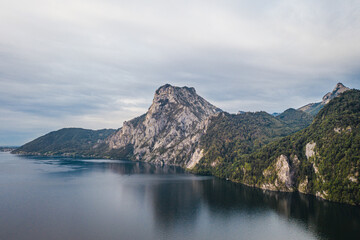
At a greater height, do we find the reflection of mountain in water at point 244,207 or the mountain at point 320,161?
the mountain at point 320,161

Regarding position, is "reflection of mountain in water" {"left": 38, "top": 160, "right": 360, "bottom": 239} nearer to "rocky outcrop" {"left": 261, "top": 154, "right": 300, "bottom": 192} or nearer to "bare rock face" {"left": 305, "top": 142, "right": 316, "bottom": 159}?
"rocky outcrop" {"left": 261, "top": 154, "right": 300, "bottom": 192}

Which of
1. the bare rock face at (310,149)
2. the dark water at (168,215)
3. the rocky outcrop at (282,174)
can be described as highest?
the bare rock face at (310,149)

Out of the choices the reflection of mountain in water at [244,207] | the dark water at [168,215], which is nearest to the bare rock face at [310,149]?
the reflection of mountain in water at [244,207]

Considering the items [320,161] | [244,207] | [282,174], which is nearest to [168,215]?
[244,207]

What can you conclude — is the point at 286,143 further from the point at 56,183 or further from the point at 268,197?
the point at 56,183

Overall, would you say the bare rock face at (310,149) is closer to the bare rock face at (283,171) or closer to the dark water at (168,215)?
the bare rock face at (283,171)

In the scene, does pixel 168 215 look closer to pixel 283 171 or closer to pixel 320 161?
pixel 283 171
